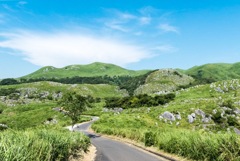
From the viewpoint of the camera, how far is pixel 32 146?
1270cm

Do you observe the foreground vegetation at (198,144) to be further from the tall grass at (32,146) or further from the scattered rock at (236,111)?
the scattered rock at (236,111)

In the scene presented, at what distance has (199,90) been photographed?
12600cm

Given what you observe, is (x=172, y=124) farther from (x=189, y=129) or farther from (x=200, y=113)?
(x=189, y=129)

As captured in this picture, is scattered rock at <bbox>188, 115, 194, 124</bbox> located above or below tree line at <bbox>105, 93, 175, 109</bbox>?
below

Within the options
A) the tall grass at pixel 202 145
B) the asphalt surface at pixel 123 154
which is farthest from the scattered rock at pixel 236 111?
the tall grass at pixel 202 145

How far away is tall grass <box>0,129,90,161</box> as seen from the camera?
33.2 feet

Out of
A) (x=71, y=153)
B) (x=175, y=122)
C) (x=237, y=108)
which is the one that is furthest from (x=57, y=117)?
(x=71, y=153)

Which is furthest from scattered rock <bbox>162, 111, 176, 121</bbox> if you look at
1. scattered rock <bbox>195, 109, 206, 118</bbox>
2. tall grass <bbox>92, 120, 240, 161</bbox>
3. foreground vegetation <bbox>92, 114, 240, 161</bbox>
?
tall grass <bbox>92, 120, 240, 161</bbox>

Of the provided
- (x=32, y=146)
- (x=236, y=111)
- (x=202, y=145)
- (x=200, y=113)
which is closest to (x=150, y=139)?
(x=202, y=145)

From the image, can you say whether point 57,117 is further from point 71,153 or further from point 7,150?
point 7,150

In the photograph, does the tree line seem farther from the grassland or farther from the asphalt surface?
the asphalt surface

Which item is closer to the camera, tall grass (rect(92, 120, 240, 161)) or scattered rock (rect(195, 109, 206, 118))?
tall grass (rect(92, 120, 240, 161))

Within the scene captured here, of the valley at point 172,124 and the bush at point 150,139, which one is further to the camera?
the bush at point 150,139

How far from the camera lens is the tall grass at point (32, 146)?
33.2 ft
